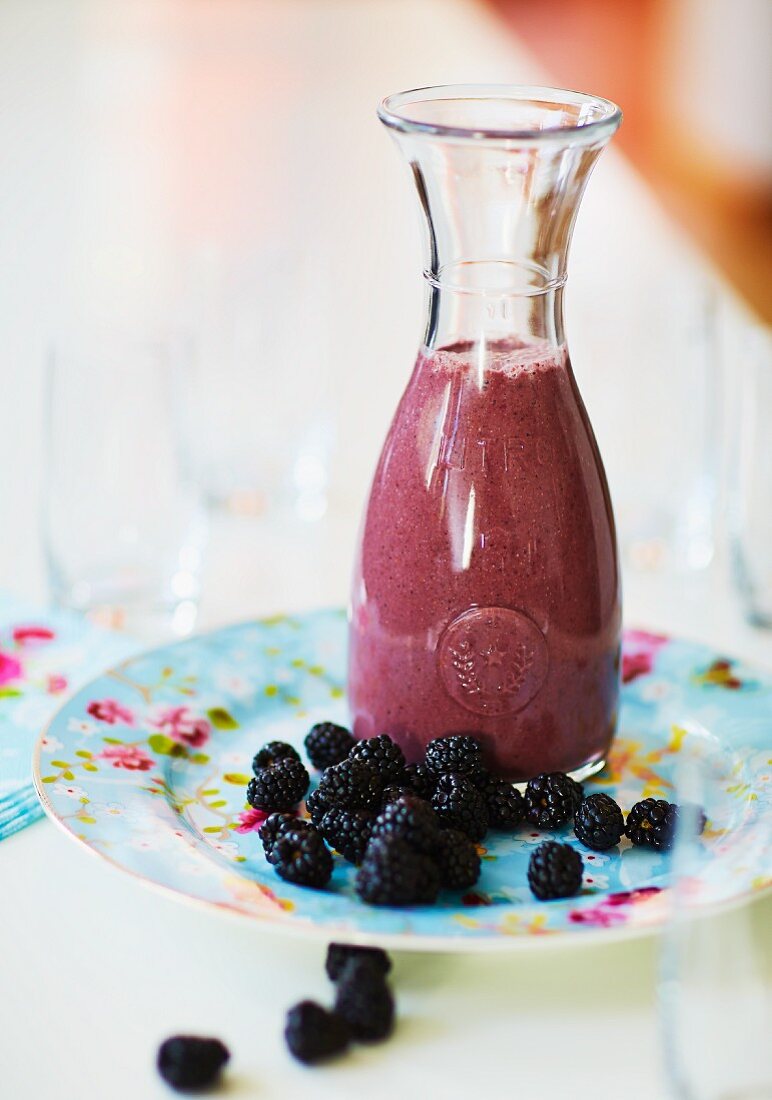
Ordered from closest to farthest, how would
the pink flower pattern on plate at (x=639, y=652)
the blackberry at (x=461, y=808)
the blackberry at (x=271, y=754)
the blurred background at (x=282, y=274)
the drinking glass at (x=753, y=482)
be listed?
the blackberry at (x=461, y=808), the blackberry at (x=271, y=754), the pink flower pattern on plate at (x=639, y=652), the drinking glass at (x=753, y=482), the blurred background at (x=282, y=274)

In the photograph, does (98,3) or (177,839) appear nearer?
(177,839)

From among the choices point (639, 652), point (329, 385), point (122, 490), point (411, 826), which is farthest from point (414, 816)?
point (329, 385)

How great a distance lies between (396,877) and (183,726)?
306mm

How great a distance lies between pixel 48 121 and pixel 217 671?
1.70m

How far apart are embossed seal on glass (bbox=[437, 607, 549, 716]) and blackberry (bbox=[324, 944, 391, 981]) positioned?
21 cm

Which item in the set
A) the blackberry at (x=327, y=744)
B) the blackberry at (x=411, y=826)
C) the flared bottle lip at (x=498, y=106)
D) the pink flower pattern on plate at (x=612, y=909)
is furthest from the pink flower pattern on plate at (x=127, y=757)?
the flared bottle lip at (x=498, y=106)

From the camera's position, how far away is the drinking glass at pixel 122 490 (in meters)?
1.28

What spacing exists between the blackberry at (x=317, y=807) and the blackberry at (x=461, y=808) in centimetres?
7

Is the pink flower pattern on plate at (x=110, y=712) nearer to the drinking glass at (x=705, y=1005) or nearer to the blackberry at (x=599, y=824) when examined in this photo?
the blackberry at (x=599, y=824)

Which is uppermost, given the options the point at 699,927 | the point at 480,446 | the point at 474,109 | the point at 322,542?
the point at 474,109

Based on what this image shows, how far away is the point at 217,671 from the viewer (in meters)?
1.09

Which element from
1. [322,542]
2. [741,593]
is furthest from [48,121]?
[741,593]

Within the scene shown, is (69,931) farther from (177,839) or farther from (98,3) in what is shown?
(98,3)

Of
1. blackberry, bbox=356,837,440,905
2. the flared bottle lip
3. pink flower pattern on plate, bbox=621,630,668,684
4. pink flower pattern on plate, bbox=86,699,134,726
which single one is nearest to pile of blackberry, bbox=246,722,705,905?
blackberry, bbox=356,837,440,905
